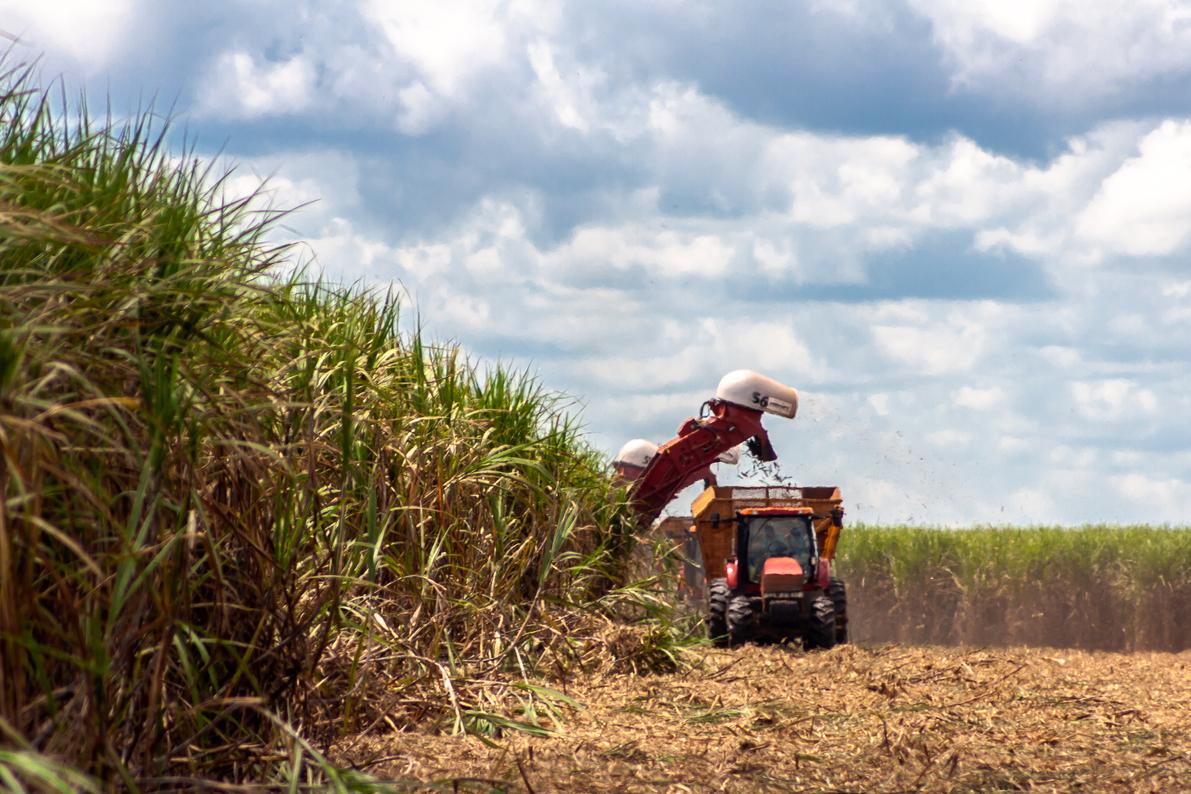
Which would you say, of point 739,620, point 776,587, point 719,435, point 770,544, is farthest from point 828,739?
point 770,544

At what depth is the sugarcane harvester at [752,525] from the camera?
11.6 metres

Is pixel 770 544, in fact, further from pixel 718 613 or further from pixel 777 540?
pixel 718 613

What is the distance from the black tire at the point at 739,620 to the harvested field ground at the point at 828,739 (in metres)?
2.78

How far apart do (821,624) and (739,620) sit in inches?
35.0

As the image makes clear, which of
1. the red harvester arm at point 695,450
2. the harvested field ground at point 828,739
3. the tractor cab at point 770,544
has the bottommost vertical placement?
the harvested field ground at point 828,739

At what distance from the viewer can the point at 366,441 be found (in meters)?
6.18

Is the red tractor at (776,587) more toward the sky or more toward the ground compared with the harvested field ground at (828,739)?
more toward the sky

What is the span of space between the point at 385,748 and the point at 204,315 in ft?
6.71

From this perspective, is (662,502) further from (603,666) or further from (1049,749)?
(1049,749)

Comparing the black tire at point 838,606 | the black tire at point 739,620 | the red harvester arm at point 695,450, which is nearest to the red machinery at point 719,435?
the red harvester arm at point 695,450

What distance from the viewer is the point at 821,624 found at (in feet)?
41.5

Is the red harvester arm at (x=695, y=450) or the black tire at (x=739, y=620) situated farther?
the black tire at (x=739, y=620)

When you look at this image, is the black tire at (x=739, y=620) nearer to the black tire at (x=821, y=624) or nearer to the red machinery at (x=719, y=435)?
the black tire at (x=821, y=624)

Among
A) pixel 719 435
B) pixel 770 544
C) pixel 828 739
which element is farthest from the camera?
pixel 770 544
